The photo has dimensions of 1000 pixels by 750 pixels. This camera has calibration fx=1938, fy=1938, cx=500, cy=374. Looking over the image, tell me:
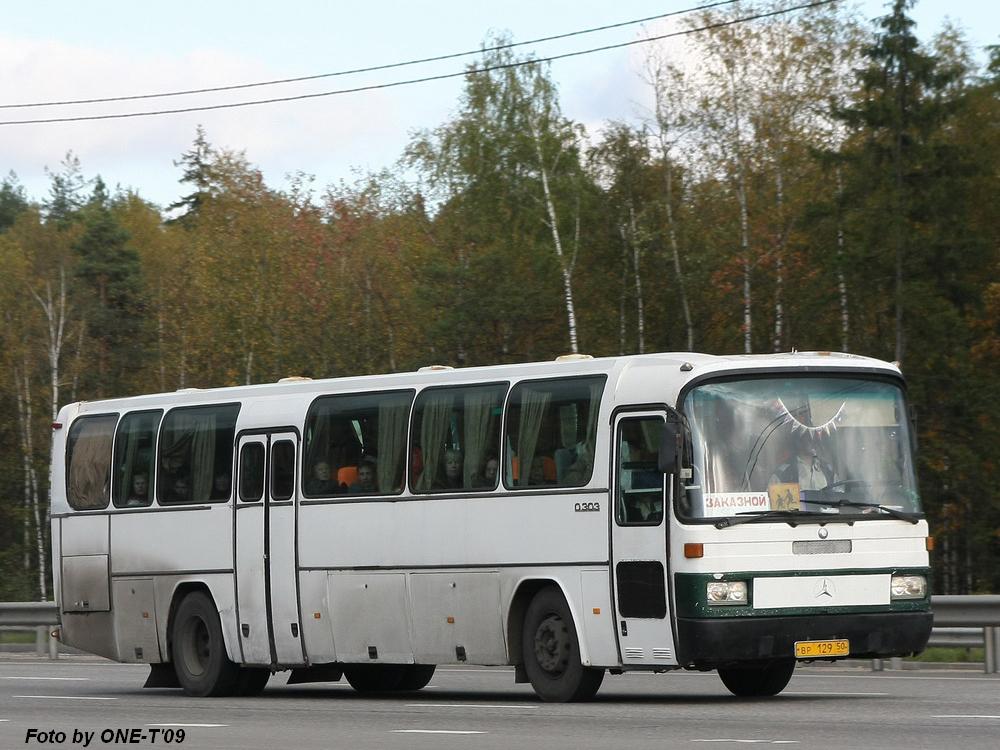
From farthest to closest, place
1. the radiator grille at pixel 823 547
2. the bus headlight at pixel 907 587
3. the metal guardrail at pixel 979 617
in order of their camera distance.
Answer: the metal guardrail at pixel 979 617, the bus headlight at pixel 907 587, the radiator grille at pixel 823 547

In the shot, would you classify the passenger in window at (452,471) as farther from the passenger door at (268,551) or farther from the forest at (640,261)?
the forest at (640,261)

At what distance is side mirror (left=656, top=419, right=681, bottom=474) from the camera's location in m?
14.7

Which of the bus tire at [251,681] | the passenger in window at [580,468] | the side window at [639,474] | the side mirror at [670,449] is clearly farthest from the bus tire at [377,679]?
the side mirror at [670,449]

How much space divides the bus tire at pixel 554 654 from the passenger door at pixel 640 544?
1.97ft

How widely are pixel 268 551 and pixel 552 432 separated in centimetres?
382

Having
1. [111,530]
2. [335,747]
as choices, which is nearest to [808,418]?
[335,747]

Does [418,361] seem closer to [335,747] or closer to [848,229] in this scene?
[848,229]

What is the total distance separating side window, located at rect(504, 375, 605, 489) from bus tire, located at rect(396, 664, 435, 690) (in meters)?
3.37

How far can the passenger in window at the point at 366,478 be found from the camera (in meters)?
17.9

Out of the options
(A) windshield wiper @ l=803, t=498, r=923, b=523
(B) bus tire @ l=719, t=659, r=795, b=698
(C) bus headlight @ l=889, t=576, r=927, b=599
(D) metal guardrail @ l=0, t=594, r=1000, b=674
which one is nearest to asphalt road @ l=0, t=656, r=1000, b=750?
(B) bus tire @ l=719, t=659, r=795, b=698

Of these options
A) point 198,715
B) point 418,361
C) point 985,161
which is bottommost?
point 198,715

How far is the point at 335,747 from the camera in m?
12.3

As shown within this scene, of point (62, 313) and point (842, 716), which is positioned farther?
point (62, 313)

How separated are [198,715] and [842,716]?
5.41 meters
